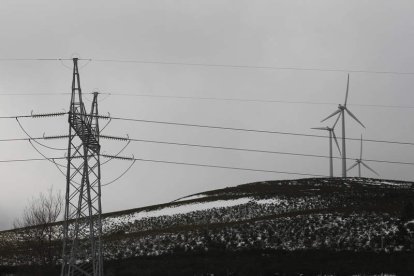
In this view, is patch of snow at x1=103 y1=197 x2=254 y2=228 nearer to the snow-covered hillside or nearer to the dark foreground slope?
the snow-covered hillside

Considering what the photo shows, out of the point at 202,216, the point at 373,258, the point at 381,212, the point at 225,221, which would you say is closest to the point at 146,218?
the point at 202,216

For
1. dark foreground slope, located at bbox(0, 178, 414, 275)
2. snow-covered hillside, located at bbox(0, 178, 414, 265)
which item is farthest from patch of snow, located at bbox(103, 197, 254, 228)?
dark foreground slope, located at bbox(0, 178, 414, 275)

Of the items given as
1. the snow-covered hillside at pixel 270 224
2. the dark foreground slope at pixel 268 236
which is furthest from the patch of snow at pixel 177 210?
the dark foreground slope at pixel 268 236

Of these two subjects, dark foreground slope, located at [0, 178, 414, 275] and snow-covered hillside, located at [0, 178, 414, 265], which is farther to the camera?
snow-covered hillside, located at [0, 178, 414, 265]

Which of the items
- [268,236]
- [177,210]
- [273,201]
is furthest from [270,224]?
[177,210]

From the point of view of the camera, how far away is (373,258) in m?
44.1

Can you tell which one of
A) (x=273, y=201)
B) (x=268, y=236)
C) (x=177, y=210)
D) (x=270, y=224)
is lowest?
(x=268, y=236)

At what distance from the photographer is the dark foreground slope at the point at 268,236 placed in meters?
42.8

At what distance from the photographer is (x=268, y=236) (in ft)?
174

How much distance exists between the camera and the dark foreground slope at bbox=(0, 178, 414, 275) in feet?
140

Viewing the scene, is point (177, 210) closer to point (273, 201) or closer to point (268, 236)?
point (273, 201)

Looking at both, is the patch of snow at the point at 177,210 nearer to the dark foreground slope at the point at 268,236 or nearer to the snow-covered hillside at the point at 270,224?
the snow-covered hillside at the point at 270,224

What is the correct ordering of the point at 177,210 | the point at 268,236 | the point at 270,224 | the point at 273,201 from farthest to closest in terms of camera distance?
the point at 177,210 < the point at 273,201 < the point at 270,224 < the point at 268,236

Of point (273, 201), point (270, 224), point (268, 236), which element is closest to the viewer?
point (268, 236)
